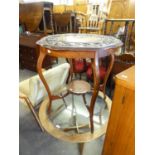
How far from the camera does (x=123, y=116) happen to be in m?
0.73

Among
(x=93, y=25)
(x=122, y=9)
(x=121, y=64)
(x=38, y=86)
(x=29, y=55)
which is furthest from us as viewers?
(x=122, y=9)

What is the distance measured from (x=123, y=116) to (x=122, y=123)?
0.04m

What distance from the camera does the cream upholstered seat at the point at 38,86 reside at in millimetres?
1471

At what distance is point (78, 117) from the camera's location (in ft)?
5.46

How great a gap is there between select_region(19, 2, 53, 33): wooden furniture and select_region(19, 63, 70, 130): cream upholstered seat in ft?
7.81

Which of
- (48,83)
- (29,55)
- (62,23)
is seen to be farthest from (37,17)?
(48,83)

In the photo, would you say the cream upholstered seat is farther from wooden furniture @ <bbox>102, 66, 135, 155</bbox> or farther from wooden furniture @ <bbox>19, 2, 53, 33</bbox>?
wooden furniture @ <bbox>19, 2, 53, 33</bbox>

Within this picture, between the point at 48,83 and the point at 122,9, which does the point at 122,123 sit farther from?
the point at 122,9

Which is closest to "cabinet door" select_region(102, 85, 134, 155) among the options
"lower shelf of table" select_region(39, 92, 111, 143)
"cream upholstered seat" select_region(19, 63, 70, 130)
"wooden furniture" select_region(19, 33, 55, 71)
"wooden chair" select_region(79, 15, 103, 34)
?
"lower shelf of table" select_region(39, 92, 111, 143)

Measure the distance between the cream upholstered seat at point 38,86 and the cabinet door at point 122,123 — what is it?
847mm

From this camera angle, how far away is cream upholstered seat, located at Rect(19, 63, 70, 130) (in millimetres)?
1471
